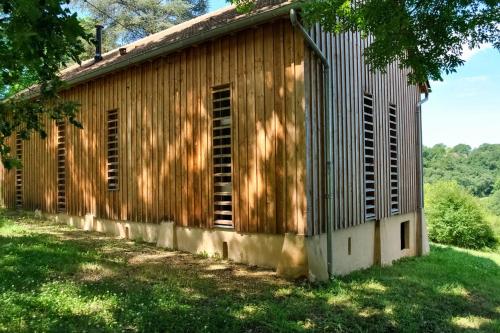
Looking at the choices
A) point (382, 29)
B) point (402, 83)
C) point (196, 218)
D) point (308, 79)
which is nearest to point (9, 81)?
point (382, 29)

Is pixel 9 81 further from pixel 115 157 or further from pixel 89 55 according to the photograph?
pixel 89 55

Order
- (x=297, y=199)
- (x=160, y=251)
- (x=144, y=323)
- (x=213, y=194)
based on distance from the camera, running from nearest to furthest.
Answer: (x=144, y=323), (x=297, y=199), (x=213, y=194), (x=160, y=251)

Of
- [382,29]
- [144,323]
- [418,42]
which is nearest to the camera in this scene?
[144,323]

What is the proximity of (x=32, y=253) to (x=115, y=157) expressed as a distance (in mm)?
3923

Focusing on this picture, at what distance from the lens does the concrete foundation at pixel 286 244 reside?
7.46m

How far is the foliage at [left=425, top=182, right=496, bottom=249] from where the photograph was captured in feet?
63.4

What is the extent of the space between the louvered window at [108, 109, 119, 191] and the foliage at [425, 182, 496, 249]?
581 inches

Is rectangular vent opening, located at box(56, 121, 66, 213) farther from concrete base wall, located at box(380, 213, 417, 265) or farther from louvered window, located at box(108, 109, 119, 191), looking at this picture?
concrete base wall, located at box(380, 213, 417, 265)

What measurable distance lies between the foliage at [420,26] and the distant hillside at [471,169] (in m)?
54.3

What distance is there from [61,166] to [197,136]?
20.8 feet

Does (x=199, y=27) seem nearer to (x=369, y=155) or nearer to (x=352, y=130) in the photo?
(x=352, y=130)

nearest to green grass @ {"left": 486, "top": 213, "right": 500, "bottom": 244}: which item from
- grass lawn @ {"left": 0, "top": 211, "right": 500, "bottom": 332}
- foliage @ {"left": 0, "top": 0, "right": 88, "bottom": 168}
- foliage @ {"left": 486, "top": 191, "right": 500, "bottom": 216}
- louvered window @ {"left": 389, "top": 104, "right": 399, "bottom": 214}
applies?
louvered window @ {"left": 389, "top": 104, "right": 399, "bottom": 214}

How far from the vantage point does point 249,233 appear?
26.8ft

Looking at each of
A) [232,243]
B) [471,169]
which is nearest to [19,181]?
[232,243]
